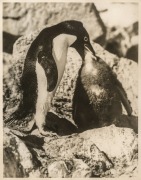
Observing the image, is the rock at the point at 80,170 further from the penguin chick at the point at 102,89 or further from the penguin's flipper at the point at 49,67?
the penguin's flipper at the point at 49,67

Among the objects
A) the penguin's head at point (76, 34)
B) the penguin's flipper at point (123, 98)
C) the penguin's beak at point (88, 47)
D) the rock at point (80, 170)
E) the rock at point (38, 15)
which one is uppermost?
the rock at point (38, 15)

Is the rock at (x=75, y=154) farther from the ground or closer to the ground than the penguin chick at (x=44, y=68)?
closer to the ground

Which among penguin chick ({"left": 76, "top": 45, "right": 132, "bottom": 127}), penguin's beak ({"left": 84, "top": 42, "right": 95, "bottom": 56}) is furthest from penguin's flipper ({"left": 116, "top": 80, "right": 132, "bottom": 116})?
penguin's beak ({"left": 84, "top": 42, "right": 95, "bottom": 56})

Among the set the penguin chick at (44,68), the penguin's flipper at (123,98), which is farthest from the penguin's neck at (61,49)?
the penguin's flipper at (123,98)

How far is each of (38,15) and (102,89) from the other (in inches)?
14.8

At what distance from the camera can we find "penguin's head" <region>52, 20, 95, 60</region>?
147 cm

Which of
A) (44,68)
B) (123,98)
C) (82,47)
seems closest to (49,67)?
(44,68)

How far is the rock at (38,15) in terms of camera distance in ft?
4.77

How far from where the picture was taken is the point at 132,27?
1.50 meters

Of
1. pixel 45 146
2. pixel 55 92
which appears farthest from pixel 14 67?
pixel 45 146

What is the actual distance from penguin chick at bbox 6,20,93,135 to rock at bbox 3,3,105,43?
3 centimetres

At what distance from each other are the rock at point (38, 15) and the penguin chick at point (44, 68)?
27 millimetres

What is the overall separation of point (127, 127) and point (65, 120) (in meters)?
0.24

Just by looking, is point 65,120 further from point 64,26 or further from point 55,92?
point 64,26
